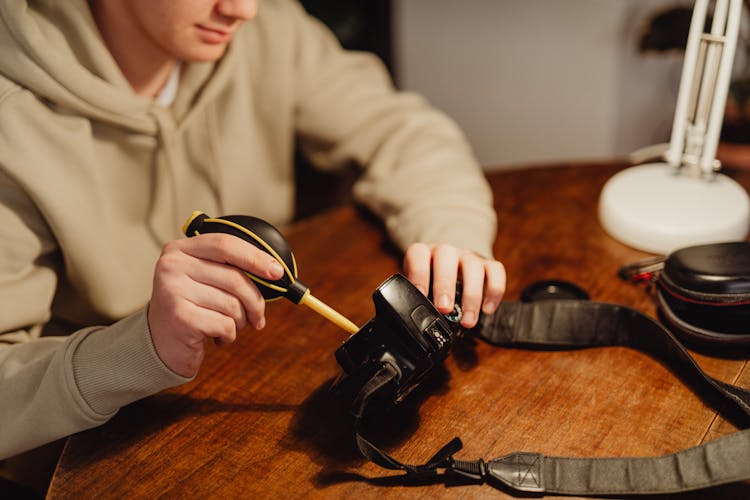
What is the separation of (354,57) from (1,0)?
66 cm

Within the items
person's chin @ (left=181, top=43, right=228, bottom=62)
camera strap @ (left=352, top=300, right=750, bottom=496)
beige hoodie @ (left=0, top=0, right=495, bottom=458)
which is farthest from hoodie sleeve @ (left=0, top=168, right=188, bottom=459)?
person's chin @ (left=181, top=43, right=228, bottom=62)

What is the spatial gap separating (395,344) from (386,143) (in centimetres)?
62

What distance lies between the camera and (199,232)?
2.51 ft

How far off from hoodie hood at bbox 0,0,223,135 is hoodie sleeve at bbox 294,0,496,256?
371 millimetres

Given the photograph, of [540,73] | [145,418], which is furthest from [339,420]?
[540,73]

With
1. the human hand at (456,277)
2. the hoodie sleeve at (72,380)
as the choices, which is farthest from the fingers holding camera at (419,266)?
the hoodie sleeve at (72,380)

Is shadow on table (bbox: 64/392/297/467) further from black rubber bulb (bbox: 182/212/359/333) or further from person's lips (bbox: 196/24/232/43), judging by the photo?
person's lips (bbox: 196/24/232/43)

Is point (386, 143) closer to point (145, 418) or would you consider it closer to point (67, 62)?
point (67, 62)

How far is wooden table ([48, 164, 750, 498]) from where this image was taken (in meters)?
0.70

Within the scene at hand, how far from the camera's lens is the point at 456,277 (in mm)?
844

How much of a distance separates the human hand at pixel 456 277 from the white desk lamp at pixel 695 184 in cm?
31

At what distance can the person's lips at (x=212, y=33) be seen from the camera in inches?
38.5

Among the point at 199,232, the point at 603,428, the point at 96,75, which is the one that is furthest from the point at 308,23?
the point at 603,428

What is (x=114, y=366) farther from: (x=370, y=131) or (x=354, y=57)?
(x=354, y=57)
